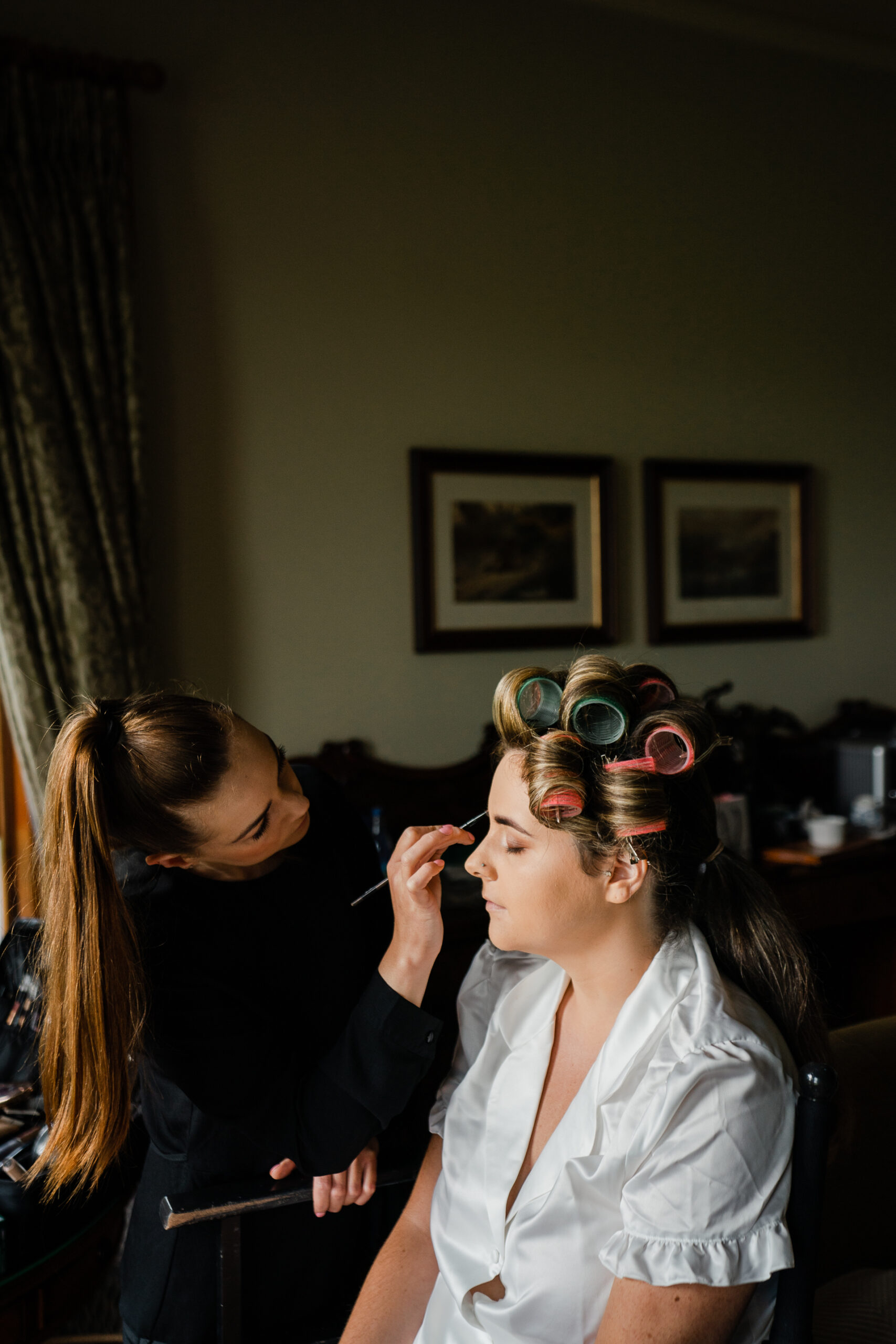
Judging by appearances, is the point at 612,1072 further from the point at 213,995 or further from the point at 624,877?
the point at 213,995

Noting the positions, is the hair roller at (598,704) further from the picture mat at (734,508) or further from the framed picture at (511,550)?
the picture mat at (734,508)

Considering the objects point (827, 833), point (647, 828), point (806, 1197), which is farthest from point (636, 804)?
point (827, 833)

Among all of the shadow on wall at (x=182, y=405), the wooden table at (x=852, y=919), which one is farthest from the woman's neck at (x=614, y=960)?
the shadow on wall at (x=182, y=405)

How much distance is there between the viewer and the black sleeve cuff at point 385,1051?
1.26 meters

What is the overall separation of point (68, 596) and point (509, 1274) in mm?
1816

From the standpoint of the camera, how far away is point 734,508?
11.0 ft

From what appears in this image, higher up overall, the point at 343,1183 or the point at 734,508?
the point at 734,508

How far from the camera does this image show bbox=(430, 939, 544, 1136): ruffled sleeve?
147cm

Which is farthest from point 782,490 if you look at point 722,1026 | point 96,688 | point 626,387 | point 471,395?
point 722,1026

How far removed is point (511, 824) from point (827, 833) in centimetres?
208

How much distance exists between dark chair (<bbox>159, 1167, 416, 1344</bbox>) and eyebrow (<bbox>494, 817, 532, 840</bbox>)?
60cm

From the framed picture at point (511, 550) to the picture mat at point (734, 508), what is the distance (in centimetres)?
25

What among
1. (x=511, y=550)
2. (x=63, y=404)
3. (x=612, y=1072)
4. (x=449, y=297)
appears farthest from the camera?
(x=511, y=550)

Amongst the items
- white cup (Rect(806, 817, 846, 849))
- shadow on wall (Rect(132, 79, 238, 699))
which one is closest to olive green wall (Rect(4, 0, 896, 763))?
shadow on wall (Rect(132, 79, 238, 699))
